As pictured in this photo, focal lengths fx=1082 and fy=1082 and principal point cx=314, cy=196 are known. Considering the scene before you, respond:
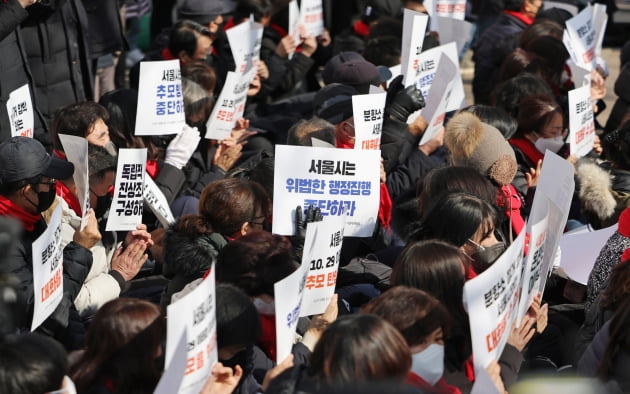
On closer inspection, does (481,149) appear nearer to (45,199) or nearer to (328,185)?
(328,185)

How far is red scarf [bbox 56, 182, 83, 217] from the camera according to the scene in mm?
4788

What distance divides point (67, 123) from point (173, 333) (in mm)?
2575

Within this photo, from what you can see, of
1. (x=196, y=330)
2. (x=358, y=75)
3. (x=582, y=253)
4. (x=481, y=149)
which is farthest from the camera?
(x=358, y=75)

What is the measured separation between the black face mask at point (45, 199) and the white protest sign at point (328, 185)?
92 centimetres

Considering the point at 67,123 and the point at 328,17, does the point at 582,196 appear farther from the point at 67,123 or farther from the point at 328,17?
the point at 328,17

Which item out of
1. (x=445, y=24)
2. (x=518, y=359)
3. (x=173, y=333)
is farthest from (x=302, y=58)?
(x=173, y=333)

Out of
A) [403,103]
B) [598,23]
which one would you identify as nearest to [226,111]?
[403,103]

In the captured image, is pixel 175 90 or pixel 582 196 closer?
pixel 582 196

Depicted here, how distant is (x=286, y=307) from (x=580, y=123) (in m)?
3.41

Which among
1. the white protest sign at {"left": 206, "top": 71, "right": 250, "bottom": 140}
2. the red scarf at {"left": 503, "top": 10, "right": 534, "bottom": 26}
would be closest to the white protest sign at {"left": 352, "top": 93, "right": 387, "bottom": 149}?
the white protest sign at {"left": 206, "top": 71, "right": 250, "bottom": 140}

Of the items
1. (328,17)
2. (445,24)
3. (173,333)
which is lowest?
(328,17)

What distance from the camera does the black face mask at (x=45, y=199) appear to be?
14.1 feet

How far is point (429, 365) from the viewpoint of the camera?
3283 mm

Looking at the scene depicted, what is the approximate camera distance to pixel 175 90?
236 inches
